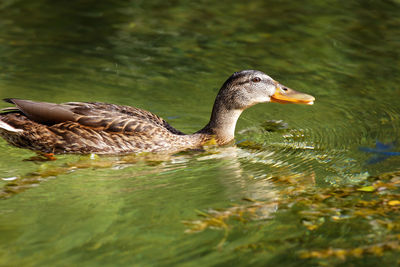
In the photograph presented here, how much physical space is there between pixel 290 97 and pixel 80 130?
282cm

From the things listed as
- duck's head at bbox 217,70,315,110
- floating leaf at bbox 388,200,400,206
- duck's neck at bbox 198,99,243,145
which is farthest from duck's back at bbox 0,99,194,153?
floating leaf at bbox 388,200,400,206

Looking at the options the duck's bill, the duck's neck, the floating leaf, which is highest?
the duck's bill

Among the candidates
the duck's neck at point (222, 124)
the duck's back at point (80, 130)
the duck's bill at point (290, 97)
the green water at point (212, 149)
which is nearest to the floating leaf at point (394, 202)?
the green water at point (212, 149)

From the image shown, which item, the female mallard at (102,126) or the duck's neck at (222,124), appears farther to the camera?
the duck's neck at (222,124)

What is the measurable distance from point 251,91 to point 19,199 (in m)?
3.47

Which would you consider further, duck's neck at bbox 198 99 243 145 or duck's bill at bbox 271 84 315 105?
duck's neck at bbox 198 99 243 145

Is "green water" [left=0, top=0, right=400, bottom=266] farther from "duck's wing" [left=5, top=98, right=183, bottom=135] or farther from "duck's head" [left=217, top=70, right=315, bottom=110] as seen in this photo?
"duck's head" [left=217, top=70, right=315, bottom=110]

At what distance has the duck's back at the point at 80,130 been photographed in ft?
25.7

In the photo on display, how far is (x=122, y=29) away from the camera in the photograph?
12227 millimetres

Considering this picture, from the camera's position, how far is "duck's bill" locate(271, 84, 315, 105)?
320 inches

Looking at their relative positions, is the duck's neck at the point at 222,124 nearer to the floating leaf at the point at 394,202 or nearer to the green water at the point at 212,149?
the green water at the point at 212,149

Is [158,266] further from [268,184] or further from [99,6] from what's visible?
[99,6]

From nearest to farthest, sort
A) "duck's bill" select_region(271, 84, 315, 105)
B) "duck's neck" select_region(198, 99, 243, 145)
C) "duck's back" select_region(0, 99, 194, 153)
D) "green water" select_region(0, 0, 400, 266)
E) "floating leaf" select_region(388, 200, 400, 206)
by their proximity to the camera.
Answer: "green water" select_region(0, 0, 400, 266) < "floating leaf" select_region(388, 200, 400, 206) < "duck's back" select_region(0, 99, 194, 153) < "duck's bill" select_region(271, 84, 315, 105) < "duck's neck" select_region(198, 99, 243, 145)

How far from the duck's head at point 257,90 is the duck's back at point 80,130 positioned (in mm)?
1096
